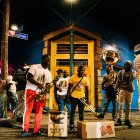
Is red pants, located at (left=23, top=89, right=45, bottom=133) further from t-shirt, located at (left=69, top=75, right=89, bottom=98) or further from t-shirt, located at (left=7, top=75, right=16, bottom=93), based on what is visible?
t-shirt, located at (left=7, top=75, right=16, bottom=93)

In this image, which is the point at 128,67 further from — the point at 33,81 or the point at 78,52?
the point at 78,52

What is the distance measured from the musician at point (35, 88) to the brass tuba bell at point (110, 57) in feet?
23.0

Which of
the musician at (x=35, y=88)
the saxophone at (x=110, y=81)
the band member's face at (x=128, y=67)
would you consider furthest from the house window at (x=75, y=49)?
the musician at (x=35, y=88)

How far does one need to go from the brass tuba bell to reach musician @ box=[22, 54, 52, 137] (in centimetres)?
701

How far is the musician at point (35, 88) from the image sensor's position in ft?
24.5

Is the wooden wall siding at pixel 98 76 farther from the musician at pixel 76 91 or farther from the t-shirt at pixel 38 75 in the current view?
the t-shirt at pixel 38 75

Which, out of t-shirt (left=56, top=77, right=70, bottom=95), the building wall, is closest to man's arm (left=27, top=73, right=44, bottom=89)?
t-shirt (left=56, top=77, right=70, bottom=95)

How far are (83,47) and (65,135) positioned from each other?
7886 mm

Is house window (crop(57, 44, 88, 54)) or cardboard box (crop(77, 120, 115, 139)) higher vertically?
house window (crop(57, 44, 88, 54))

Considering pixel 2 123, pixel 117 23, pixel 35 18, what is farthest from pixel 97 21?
pixel 2 123

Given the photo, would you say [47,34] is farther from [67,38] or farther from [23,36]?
[23,36]

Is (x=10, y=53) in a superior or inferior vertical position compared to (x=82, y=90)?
superior

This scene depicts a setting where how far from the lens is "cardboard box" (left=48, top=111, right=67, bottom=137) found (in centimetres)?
750

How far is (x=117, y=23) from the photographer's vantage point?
50.6 feet
